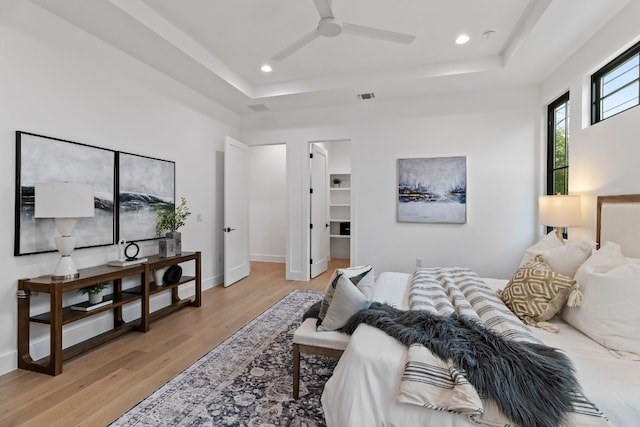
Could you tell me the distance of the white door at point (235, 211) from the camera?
4.54 m

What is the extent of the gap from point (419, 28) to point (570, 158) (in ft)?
6.86

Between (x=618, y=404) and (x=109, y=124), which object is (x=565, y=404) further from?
(x=109, y=124)

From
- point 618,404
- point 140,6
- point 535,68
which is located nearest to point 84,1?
point 140,6

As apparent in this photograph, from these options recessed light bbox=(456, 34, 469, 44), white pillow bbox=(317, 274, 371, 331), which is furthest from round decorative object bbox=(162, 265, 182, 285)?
recessed light bbox=(456, 34, 469, 44)

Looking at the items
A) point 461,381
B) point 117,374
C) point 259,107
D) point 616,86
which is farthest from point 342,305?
point 259,107

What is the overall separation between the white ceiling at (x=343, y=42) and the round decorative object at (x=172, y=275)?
2298 millimetres

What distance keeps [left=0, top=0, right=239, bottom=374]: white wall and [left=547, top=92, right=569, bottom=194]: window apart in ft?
15.2

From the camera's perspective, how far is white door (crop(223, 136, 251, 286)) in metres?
4.54

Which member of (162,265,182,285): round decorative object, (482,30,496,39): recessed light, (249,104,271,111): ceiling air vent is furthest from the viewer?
(249,104,271,111): ceiling air vent

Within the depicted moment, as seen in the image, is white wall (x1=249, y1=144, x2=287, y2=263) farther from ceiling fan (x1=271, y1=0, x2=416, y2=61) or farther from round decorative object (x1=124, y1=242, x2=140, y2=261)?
ceiling fan (x1=271, y1=0, x2=416, y2=61)

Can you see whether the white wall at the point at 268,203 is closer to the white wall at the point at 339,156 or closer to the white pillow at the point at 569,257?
the white wall at the point at 339,156

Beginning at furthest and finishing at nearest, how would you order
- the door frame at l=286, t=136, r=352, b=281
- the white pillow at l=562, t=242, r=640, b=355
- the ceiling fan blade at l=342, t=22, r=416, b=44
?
the door frame at l=286, t=136, r=352, b=281
the ceiling fan blade at l=342, t=22, r=416, b=44
the white pillow at l=562, t=242, r=640, b=355

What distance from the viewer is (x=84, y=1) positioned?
2.35m

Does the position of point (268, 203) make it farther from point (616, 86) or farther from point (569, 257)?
point (616, 86)
